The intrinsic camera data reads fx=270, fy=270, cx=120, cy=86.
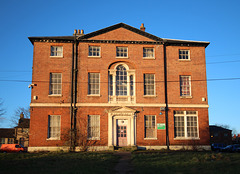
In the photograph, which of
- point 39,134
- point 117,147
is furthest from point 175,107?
point 39,134

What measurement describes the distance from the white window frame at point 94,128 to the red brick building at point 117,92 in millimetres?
94

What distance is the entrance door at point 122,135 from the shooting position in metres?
26.0

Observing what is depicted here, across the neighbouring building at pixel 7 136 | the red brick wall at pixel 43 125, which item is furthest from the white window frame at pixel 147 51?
the neighbouring building at pixel 7 136

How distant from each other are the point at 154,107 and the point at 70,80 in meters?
8.70

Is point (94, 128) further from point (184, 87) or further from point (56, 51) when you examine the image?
point (184, 87)

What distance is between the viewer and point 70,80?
26.5 meters

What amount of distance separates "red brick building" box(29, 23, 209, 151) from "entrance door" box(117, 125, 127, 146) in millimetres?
94

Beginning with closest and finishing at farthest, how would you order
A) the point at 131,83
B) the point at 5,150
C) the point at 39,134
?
the point at 39,134, the point at 131,83, the point at 5,150

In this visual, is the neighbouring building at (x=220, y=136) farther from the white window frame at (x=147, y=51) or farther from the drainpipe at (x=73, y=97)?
the drainpipe at (x=73, y=97)

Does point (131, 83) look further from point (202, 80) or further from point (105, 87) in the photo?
point (202, 80)

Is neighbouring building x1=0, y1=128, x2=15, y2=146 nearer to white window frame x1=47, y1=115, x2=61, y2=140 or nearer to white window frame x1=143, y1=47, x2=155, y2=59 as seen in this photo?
white window frame x1=47, y1=115, x2=61, y2=140

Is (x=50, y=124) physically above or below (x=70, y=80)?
below

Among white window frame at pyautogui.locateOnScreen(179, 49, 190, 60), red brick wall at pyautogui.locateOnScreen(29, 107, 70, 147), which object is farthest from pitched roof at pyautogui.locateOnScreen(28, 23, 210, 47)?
red brick wall at pyautogui.locateOnScreen(29, 107, 70, 147)

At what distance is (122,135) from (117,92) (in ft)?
13.9
